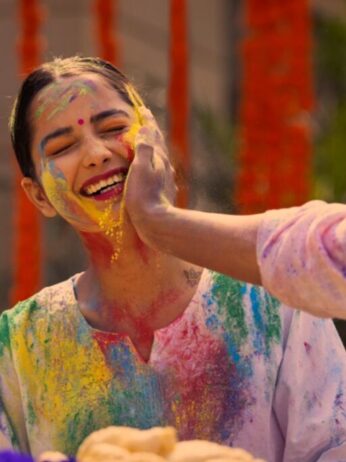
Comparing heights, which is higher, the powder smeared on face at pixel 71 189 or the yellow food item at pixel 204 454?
the powder smeared on face at pixel 71 189

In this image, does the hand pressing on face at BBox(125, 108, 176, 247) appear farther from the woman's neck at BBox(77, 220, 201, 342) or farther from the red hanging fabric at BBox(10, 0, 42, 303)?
→ the red hanging fabric at BBox(10, 0, 42, 303)

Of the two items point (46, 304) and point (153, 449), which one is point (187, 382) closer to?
point (46, 304)

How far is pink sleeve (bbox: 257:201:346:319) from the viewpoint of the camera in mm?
2900

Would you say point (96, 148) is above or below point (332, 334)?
above

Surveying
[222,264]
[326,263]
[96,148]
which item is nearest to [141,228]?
[222,264]

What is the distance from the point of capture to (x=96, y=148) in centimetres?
370

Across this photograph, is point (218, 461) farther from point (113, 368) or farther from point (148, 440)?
point (113, 368)

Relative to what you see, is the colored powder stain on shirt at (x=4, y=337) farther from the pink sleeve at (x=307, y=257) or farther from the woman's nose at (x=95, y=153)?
the pink sleeve at (x=307, y=257)

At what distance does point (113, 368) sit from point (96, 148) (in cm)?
53

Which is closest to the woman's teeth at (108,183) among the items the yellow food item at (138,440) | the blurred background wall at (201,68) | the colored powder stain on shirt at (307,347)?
the colored powder stain on shirt at (307,347)

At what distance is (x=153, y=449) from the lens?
9.21ft

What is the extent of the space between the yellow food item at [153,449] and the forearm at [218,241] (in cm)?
36

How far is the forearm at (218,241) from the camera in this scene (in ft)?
9.75

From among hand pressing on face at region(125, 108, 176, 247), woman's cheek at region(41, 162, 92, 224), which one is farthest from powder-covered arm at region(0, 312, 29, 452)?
hand pressing on face at region(125, 108, 176, 247)
